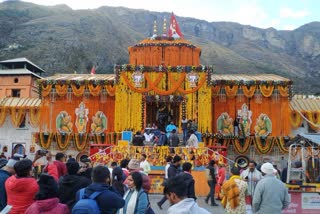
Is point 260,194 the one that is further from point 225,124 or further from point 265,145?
point 225,124

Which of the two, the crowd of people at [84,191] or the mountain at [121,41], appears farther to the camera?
the mountain at [121,41]

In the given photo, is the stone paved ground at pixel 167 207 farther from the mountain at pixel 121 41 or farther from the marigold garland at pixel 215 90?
the mountain at pixel 121 41

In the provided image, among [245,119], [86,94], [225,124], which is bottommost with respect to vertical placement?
[225,124]

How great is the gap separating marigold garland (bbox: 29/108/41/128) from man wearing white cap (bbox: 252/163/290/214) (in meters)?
26.3

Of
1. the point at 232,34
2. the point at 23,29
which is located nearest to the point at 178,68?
the point at 23,29

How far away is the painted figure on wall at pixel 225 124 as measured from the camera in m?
29.5

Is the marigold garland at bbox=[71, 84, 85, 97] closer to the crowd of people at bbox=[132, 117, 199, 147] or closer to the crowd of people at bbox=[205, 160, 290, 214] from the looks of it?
the crowd of people at bbox=[132, 117, 199, 147]

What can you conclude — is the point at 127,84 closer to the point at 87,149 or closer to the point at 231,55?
the point at 87,149

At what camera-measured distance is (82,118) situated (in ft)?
98.7

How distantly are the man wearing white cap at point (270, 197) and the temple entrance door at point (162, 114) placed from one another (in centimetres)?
2219

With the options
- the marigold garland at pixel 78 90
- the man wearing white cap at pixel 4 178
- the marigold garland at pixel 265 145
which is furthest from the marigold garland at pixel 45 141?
the man wearing white cap at pixel 4 178

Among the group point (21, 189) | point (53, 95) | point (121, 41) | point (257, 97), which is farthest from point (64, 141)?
point (121, 41)

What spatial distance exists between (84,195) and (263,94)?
2566 cm

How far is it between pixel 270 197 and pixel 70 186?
10.8 feet
